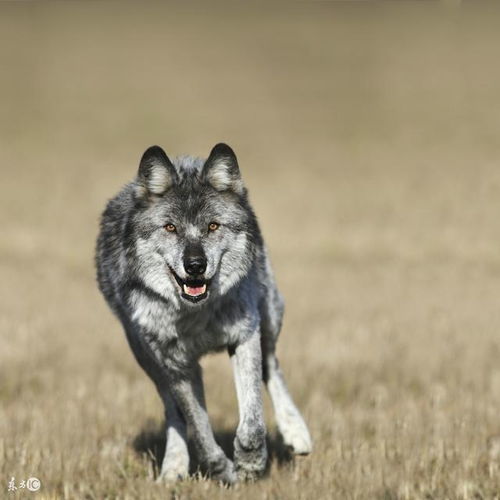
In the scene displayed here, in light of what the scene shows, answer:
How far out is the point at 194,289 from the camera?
5066 millimetres

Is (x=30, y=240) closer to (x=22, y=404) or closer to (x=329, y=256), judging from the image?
(x=329, y=256)

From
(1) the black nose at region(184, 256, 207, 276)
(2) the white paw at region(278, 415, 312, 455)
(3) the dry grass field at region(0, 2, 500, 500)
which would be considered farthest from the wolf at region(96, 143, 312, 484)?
(2) the white paw at region(278, 415, 312, 455)

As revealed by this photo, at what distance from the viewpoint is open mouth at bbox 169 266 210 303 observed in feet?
16.6

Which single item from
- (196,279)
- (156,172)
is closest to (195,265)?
(196,279)

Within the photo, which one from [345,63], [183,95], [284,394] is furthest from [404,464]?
[345,63]

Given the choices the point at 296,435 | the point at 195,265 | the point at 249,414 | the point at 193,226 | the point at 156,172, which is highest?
the point at 156,172

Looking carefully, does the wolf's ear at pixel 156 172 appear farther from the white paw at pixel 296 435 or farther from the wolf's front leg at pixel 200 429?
the white paw at pixel 296 435

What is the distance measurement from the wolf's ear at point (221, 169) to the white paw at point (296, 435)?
1859 millimetres

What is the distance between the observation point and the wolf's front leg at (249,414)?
17.1 ft

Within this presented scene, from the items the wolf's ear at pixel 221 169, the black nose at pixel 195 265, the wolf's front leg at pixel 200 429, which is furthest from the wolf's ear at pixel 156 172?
the wolf's front leg at pixel 200 429

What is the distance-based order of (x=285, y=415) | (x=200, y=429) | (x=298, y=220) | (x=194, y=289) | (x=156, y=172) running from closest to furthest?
(x=194, y=289) → (x=156, y=172) → (x=200, y=429) → (x=285, y=415) → (x=298, y=220)

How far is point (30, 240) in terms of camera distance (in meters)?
19.5

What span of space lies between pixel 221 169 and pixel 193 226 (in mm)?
448

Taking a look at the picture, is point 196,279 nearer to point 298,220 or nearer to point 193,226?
point 193,226
